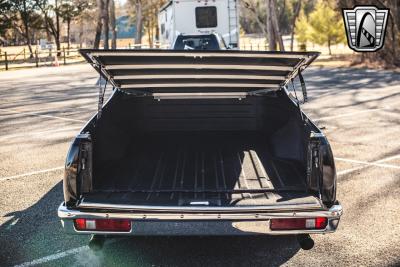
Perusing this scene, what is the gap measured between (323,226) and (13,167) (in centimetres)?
505

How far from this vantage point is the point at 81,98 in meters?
14.7

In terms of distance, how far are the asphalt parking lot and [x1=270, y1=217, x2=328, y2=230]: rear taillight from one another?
56 centimetres

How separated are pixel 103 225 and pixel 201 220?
28.0 inches

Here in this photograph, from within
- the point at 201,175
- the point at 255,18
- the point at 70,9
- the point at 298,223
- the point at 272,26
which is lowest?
the point at 298,223

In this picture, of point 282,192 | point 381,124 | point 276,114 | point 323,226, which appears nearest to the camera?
point 323,226

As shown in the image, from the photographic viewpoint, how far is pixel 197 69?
4184 mm

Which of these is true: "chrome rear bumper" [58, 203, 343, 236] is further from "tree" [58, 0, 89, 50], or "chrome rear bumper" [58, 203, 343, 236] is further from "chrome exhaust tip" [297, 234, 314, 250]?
"tree" [58, 0, 89, 50]

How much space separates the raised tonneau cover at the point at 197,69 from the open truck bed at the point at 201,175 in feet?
2.23

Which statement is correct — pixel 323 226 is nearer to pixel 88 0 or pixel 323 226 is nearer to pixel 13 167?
pixel 13 167

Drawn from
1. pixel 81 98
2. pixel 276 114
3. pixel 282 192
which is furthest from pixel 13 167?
pixel 81 98

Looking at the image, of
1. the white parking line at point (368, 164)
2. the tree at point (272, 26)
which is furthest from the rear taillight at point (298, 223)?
the tree at point (272, 26)

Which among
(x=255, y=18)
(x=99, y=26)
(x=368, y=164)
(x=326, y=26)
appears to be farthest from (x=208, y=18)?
(x=255, y=18)

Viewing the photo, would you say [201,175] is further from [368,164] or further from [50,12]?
[50,12]

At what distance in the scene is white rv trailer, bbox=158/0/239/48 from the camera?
1755 cm
